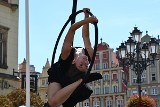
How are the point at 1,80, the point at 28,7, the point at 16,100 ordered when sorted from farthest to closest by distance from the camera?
the point at 1,80, the point at 16,100, the point at 28,7

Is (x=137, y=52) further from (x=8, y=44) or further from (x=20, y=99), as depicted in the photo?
(x=8, y=44)

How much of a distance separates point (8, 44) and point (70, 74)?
17390 millimetres

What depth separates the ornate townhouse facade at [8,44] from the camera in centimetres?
2086

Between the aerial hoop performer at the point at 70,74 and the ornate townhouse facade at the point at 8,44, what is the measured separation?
1600 cm

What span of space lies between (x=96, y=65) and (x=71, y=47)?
51418 millimetres

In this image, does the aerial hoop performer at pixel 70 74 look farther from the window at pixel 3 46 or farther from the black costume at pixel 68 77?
the window at pixel 3 46

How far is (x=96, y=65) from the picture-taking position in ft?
184

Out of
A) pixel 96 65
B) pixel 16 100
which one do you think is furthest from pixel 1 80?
pixel 96 65

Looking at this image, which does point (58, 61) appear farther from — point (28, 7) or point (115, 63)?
point (115, 63)

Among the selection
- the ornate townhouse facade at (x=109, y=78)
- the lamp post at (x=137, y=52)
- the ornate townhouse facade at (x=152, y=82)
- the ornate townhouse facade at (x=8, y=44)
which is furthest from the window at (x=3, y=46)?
the ornate townhouse facade at (x=109, y=78)

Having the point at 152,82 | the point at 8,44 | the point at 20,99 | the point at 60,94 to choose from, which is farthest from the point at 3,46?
the point at 152,82

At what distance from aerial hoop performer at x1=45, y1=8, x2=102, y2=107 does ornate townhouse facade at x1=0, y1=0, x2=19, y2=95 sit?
16.0 meters

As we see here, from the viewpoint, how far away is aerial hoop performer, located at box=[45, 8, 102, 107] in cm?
445

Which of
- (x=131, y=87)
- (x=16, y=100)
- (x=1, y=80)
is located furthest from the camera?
(x=131, y=87)
